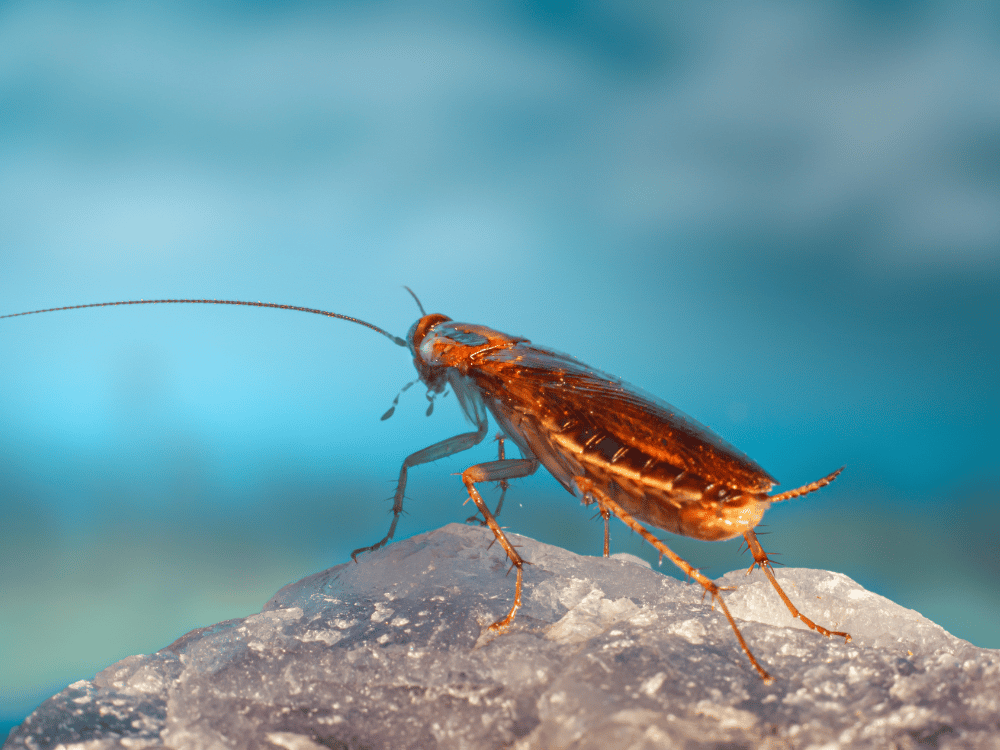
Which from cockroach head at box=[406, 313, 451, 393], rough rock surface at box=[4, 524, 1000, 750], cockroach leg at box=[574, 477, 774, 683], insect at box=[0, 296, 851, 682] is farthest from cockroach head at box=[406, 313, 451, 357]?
cockroach leg at box=[574, 477, 774, 683]

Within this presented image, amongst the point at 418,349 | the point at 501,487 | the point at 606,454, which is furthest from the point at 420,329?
the point at 606,454

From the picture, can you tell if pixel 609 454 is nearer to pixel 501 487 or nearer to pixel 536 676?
pixel 536 676

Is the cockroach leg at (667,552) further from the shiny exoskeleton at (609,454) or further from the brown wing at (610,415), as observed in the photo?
the brown wing at (610,415)

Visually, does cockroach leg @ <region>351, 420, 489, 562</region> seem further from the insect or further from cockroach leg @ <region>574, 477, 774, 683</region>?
cockroach leg @ <region>574, 477, 774, 683</region>

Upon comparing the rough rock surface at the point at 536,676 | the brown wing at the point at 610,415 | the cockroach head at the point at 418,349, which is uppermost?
the cockroach head at the point at 418,349

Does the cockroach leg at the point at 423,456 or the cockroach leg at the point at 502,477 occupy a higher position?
the cockroach leg at the point at 423,456

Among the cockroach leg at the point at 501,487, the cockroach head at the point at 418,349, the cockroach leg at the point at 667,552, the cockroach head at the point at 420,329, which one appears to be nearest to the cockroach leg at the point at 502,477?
the cockroach leg at the point at 667,552

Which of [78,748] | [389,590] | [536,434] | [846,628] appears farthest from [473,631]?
[846,628]
